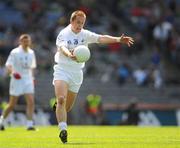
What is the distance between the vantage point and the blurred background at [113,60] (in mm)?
34844

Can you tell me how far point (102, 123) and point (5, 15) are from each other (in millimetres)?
10763

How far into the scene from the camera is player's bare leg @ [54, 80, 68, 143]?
16328 millimetres

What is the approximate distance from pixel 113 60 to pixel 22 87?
14483 millimetres

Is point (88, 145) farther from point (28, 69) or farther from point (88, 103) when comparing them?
point (88, 103)

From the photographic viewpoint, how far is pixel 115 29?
133ft

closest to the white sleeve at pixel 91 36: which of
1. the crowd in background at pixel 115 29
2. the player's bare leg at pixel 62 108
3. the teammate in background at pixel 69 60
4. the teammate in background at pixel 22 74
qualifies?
the teammate in background at pixel 69 60

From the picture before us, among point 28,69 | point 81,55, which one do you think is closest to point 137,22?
point 28,69

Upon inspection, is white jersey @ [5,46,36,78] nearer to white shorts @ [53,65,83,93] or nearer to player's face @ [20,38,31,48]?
player's face @ [20,38,31,48]

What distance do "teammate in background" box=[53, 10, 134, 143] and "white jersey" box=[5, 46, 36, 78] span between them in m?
6.95

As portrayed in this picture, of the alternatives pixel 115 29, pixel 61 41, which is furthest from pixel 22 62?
pixel 115 29

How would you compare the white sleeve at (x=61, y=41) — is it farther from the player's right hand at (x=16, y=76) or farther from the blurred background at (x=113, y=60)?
the blurred background at (x=113, y=60)

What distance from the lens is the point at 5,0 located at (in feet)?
139

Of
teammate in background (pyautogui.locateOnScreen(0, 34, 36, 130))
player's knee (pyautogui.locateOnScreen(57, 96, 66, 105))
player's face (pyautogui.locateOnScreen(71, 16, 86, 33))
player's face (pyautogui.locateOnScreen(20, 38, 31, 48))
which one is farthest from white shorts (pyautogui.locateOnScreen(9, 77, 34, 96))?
player's knee (pyautogui.locateOnScreen(57, 96, 66, 105))

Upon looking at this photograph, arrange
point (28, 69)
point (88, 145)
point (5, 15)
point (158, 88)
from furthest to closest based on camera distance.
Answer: point (5, 15), point (158, 88), point (28, 69), point (88, 145)
